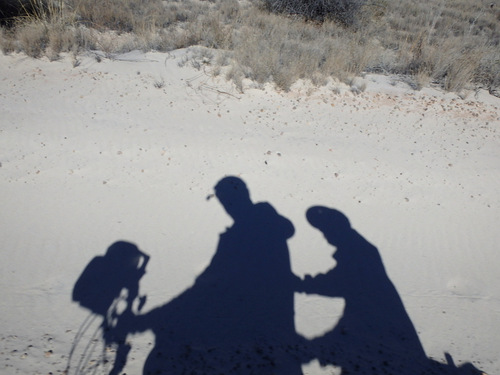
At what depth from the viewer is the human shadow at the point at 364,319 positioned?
9.21 ft

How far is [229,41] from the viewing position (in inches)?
311

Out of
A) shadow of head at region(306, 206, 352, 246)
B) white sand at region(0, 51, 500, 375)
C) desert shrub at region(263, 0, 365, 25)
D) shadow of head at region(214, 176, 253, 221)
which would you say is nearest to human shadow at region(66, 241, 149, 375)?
white sand at region(0, 51, 500, 375)

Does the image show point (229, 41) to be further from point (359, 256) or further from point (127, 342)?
point (127, 342)

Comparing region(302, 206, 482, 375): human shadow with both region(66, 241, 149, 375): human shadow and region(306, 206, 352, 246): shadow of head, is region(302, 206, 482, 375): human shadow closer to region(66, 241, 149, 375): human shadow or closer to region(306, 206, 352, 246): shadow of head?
region(306, 206, 352, 246): shadow of head

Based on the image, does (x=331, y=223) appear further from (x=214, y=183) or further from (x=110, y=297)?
(x=110, y=297)

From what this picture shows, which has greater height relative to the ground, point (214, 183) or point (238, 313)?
point (214, 183)

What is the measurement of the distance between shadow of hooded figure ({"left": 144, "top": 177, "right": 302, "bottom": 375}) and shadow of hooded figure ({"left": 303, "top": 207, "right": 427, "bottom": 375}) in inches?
13.5

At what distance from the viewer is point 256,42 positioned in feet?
24.7

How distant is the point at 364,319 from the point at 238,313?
134 cm

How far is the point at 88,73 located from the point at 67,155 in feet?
8.29

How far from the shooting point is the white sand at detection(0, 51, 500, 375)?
3266mm

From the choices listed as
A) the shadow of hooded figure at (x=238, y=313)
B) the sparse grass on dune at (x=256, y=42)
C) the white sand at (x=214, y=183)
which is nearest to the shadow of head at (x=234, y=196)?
the shadow of hooded figure at (x=238, y=313)

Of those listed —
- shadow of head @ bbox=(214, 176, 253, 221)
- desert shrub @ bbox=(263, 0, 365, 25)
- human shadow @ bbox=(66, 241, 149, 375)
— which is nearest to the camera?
human shadow @ bbox=(66, 241, 149, 375)

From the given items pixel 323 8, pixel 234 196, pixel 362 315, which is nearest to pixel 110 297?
pixel 234 196
